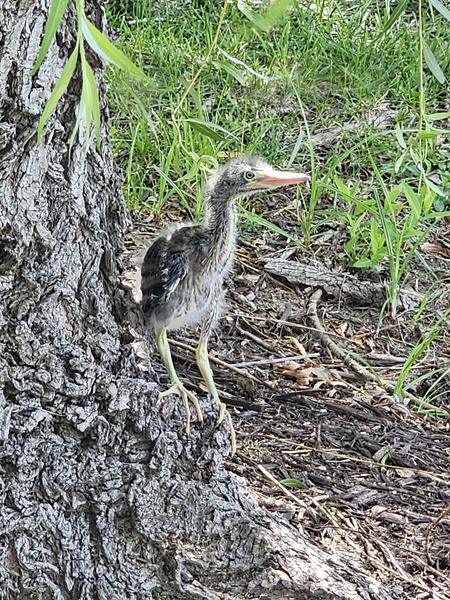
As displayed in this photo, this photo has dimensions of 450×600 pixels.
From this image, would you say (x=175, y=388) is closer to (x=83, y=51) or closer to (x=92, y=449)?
(x=92, y=449)

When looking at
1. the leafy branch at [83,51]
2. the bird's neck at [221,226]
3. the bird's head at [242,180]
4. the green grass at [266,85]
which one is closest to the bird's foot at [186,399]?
the bird's neck at [221,226]

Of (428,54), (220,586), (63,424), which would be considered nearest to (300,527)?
(220,586)

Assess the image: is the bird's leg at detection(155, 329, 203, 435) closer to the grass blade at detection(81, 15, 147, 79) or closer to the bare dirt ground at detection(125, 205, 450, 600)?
the bare dirt ground at detection(125, 205, 450, 600)

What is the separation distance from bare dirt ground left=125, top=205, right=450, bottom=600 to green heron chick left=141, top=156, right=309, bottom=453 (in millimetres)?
270

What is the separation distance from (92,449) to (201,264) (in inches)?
39.1

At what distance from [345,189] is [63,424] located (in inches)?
97.6

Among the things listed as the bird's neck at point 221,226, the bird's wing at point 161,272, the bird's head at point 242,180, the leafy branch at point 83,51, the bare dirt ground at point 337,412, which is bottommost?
the bare dirt ground at point 337,412

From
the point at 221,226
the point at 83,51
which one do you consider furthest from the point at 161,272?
the point at 83,51

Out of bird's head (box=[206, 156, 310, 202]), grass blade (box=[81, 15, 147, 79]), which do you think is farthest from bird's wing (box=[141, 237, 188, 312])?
grass blade (box=[81, 15, 147, 79])

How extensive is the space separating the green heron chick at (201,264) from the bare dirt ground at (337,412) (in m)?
0.27

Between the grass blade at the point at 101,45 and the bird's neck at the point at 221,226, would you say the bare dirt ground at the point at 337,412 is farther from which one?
the grass blade at the point at 101,45

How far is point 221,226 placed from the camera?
3.53 metres

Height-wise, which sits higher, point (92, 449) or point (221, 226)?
point (221, 226)

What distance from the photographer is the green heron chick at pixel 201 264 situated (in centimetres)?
328
